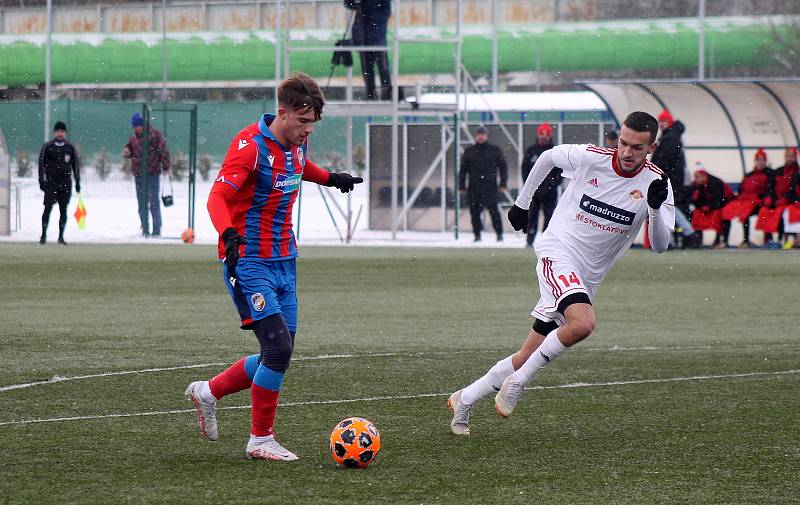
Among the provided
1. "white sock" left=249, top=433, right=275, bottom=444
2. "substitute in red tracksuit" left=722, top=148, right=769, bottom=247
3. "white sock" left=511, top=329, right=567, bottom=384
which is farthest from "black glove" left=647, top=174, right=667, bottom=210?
"substitute in red tracksuit" left=722, top=148, right=769, bottom=247

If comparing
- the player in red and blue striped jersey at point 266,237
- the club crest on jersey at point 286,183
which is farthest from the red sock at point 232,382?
the club crest on jersey at point 286,183

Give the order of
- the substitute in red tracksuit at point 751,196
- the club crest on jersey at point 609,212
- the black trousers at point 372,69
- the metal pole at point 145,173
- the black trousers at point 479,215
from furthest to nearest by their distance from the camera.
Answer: the black trousers at point 372,69
the metal pole at point 145,173
the black trousers at point 479,215
the substitute in red tracksuit at point 751,196
the club crest on jersey at point 609,212

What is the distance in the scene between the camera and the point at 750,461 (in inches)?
247

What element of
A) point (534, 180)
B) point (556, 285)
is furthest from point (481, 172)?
point (556, 285)

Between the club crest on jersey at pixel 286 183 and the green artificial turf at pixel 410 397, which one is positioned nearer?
the green artificial turf at pixel 410 397

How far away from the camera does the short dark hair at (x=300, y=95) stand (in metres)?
A: 6.25

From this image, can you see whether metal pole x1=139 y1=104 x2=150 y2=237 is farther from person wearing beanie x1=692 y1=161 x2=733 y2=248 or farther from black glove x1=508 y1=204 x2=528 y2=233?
black glove x1=508 y1=204 x2=528 y2=233

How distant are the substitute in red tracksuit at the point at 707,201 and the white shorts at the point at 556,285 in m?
16.4

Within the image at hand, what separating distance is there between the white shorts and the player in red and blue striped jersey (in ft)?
4.81

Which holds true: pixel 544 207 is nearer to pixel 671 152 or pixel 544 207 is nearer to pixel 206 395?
pixel 671 152

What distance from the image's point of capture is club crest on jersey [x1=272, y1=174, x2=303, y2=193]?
6.43 m

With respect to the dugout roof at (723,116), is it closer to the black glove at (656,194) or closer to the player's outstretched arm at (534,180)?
the player's outstretched arm at (534,180)

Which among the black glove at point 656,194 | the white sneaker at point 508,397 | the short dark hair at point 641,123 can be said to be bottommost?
the white sneaker at point 508,397

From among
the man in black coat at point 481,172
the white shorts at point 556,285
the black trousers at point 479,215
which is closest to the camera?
the white shorts at point 556,285
